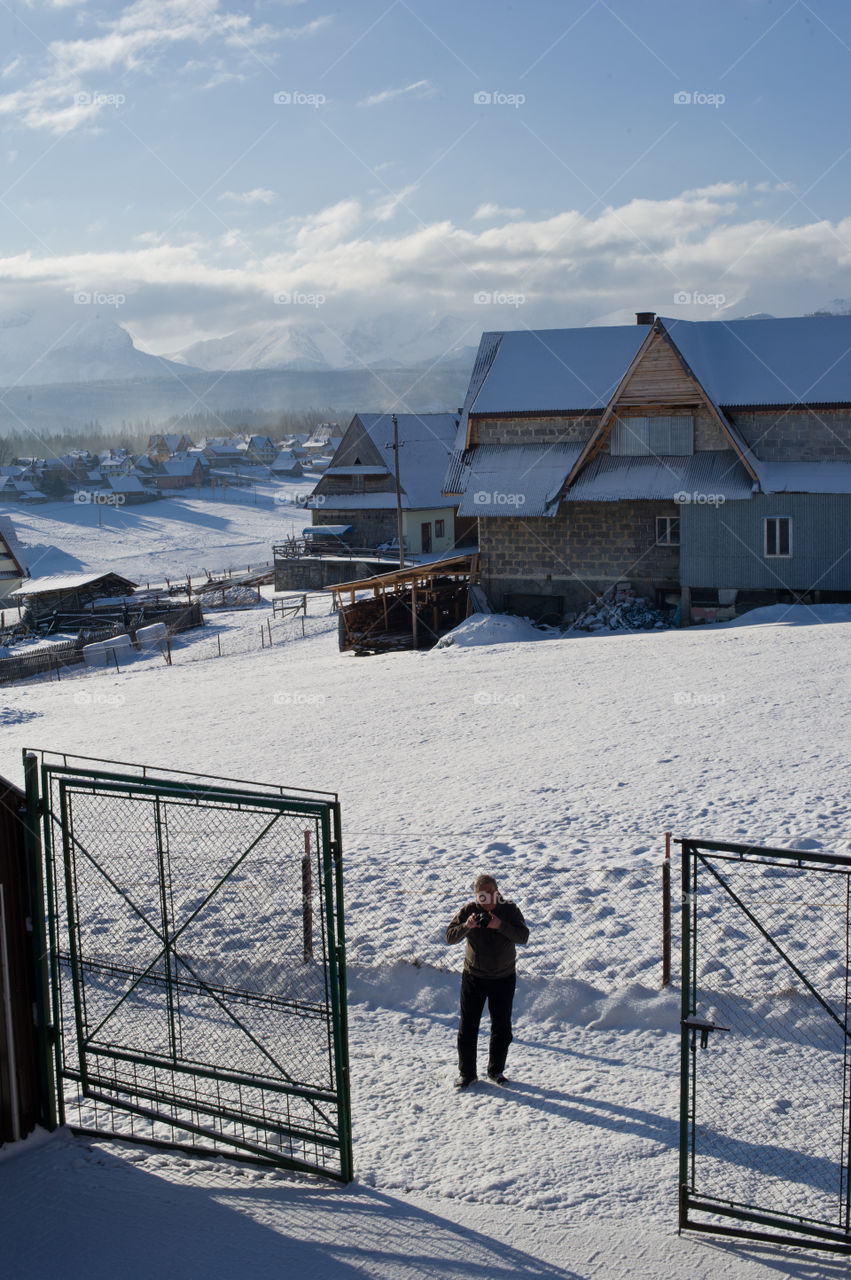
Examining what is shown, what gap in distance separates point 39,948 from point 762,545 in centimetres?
2392

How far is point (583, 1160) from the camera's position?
6590 mm

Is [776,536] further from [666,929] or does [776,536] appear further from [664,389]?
[666,929]

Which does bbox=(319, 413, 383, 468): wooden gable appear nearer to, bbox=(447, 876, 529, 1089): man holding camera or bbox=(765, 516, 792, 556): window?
bbox=(765, 516, 792, 556): window

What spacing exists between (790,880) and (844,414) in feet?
70.5

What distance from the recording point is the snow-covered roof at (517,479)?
101 feet

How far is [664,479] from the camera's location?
29.5m

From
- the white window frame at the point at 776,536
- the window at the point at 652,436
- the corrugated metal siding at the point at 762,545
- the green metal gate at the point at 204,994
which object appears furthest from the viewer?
the window at the point at 652,436

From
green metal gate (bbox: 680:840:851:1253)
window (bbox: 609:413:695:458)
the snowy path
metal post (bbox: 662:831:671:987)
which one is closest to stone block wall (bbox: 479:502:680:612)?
window (bbox: 609:413:695:458)

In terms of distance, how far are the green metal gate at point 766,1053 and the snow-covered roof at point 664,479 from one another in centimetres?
1948

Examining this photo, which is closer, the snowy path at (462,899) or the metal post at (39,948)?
the snowy path at (462,899)

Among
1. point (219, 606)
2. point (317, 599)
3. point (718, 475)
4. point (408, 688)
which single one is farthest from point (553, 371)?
point (219, 606)

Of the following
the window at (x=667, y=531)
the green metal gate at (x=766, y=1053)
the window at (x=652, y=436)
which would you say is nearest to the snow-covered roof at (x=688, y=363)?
the window at (x=652, y=436)

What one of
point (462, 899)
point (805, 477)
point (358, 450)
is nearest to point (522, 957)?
point (462, 899)

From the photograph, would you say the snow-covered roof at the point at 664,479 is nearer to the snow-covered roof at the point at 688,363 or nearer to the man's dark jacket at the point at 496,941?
the snow-covered roof at the point at 688,363
